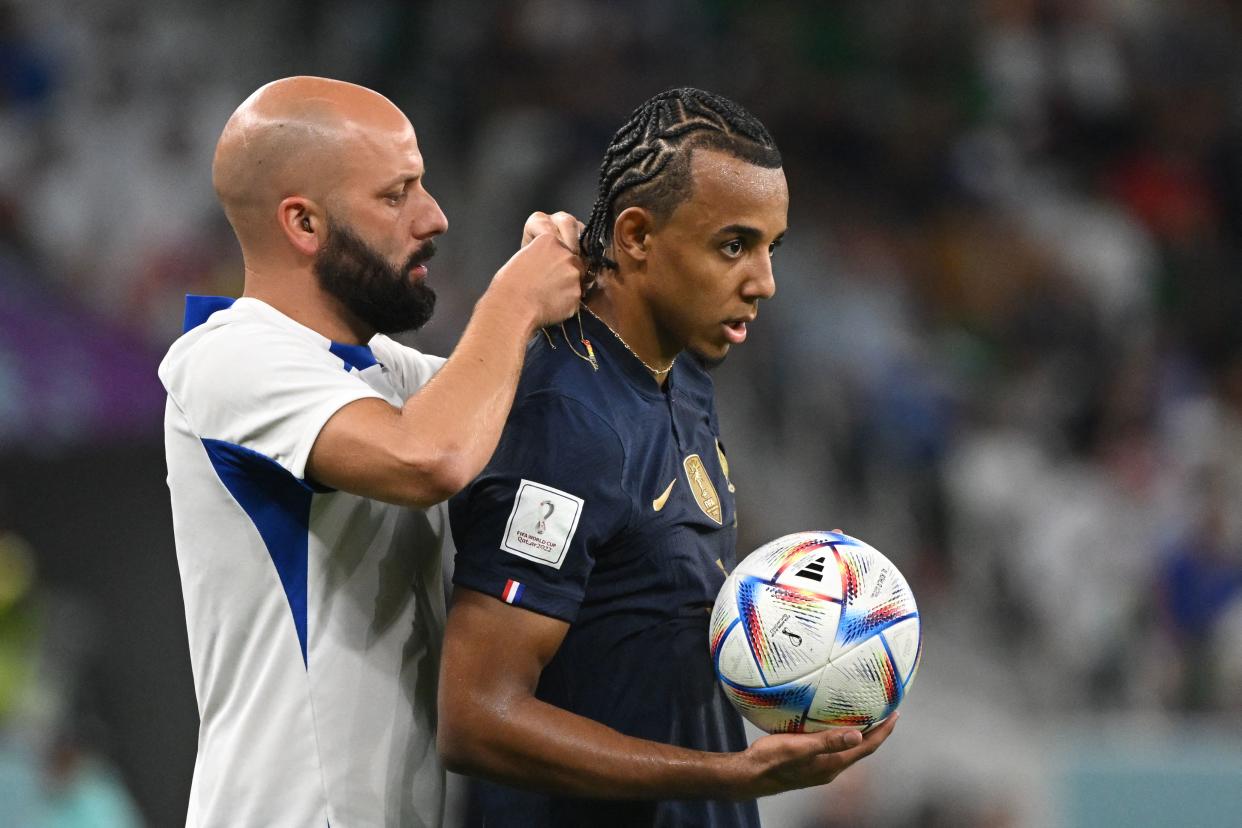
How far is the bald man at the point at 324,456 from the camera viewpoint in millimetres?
2848

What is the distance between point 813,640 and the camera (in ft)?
9.48

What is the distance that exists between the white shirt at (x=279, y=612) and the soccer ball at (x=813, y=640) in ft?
2.13

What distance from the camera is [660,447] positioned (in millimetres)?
3115

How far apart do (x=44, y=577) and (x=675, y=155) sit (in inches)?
233

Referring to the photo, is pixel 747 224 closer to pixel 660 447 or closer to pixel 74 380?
pixel 660 447

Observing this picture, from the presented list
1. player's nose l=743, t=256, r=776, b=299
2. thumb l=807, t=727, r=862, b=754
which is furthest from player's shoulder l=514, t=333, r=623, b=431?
thumb l=807, t=727, r=862, b=754

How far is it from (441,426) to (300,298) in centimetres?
57

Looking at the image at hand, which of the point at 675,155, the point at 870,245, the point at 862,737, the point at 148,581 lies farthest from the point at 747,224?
the point at 870,245

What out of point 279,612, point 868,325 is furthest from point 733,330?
point 868,325

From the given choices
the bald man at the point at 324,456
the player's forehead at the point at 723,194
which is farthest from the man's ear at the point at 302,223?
the player's forehead at the point at 723,194

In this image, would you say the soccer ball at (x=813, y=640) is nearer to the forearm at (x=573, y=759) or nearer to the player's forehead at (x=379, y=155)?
the forearm at (x=573, y=759)

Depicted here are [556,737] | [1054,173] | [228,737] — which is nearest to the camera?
[556,737]

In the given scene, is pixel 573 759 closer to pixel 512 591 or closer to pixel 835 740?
pixel 512 591

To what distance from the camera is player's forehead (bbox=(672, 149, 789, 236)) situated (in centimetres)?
305
